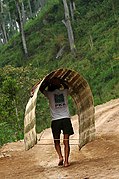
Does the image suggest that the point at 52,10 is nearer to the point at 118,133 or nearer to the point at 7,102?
the point at 7,102

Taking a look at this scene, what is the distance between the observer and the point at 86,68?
27.0 m

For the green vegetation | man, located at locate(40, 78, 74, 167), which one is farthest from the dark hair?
the green vegetation

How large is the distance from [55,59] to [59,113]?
91.8 feet

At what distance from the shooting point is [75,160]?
26.7 feet

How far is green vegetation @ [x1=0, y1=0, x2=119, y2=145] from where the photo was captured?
15658 mm

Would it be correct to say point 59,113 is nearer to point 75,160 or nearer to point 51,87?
point 51,87

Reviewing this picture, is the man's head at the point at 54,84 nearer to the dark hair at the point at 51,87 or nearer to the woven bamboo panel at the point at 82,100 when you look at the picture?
the dark hair at the point at 51,87

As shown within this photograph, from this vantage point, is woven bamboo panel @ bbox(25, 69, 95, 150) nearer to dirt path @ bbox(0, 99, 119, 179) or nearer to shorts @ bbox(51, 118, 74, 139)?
dirt path @ bbox(0, 99, 119, 179)

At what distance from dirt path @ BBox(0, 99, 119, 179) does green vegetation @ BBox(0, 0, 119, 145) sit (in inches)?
77.4

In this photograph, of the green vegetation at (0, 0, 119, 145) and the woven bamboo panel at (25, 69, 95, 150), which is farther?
the green vegetation at (0, 0, 119, 145)

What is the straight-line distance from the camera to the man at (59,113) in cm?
746

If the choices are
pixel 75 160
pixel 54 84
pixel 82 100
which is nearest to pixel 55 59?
pixel 82 100

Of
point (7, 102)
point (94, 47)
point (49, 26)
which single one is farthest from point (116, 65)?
point (49, 26)

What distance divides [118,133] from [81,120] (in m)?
2.56
